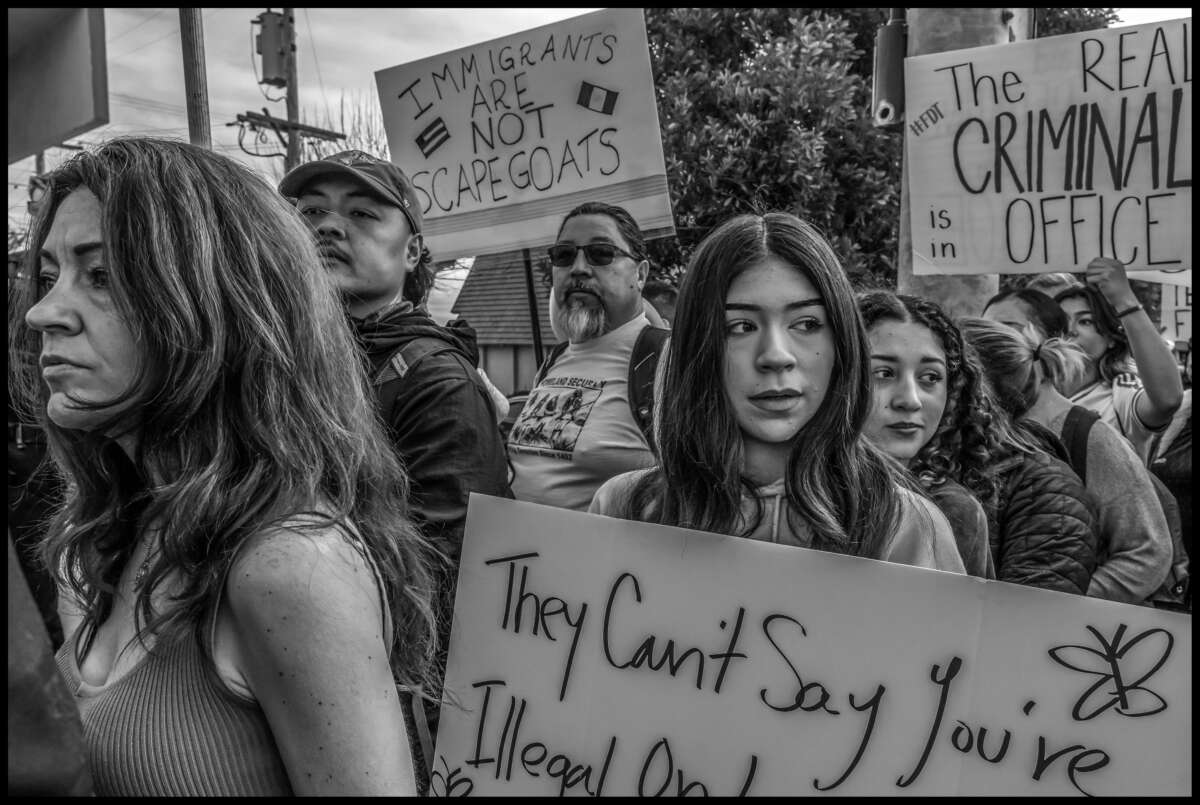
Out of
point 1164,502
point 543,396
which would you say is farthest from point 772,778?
point 1164,502

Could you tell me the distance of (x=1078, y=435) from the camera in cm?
292

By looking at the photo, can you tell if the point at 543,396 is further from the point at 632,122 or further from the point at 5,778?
the point at 5,778

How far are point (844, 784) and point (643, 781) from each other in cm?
28

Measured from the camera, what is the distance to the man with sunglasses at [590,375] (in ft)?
10.1

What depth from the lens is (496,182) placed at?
3.93 meters

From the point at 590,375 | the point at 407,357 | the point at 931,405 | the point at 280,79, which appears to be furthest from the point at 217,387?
the point at 280,79

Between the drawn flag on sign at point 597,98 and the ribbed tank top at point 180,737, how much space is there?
9.38 feet

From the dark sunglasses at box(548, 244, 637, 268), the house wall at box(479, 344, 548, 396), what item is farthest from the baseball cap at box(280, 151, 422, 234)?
the house wall at box(479, 344, 548, 396)

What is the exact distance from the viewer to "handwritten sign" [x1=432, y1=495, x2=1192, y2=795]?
1.40 m

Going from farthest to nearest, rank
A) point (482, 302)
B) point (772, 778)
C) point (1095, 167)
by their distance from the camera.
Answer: point (482, 302), point (1095, 167), point (772, 778)

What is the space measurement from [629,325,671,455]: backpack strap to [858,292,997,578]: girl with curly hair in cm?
83

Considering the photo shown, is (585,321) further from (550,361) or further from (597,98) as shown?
(597,98)

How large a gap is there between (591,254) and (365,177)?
1.13 meters

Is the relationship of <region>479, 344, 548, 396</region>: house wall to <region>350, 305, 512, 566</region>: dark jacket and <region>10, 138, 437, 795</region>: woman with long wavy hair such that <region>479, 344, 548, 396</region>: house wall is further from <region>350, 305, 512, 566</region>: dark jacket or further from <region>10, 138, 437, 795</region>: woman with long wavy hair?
<region>10, 138, 437, 795</region>: woman with long wavy hair
